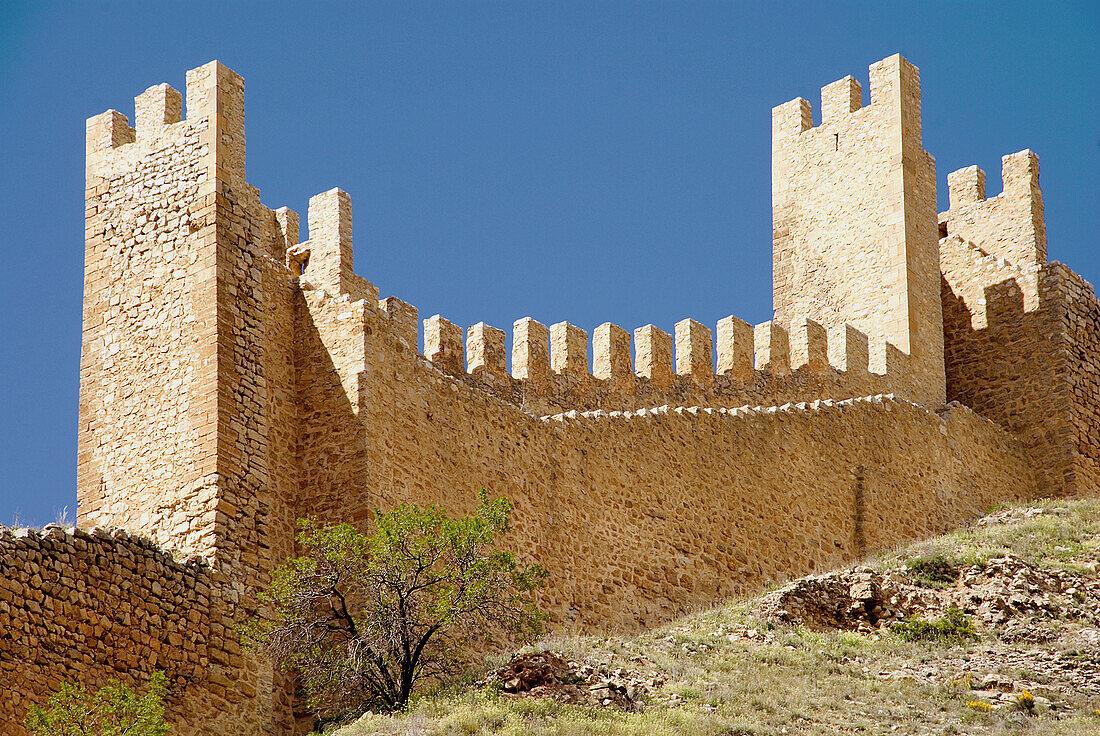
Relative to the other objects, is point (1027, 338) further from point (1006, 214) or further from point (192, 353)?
point (192, 353)

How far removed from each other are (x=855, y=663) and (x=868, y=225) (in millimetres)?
11660

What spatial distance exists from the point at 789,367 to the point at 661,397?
7.97 ft

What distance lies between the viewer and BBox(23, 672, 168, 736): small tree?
44.9ft

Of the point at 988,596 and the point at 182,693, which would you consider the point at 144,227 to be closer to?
the point at 182,693

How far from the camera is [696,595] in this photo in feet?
64.7

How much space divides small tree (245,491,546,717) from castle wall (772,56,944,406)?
1097cm

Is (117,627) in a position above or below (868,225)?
below

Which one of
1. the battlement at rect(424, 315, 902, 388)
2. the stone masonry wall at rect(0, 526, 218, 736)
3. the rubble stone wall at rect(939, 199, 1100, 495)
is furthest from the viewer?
the rubble stone wall at rect(939, 199, 1100, 495)

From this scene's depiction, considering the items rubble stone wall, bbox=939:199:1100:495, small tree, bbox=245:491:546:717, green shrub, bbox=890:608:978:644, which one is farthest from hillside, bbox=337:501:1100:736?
rubble stone wall, bbox=939:199:1100:495

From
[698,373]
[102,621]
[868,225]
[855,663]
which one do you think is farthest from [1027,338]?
[102,621]

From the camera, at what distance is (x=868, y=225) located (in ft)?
87.9

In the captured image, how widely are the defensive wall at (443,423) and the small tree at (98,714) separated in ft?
0.94


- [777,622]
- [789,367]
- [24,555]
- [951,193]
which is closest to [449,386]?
[777,622]

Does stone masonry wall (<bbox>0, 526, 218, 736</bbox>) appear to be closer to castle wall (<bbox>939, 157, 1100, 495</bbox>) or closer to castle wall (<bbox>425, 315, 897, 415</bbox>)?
castle wall (<bbox>425, 315, 897, 415</bbox>)
